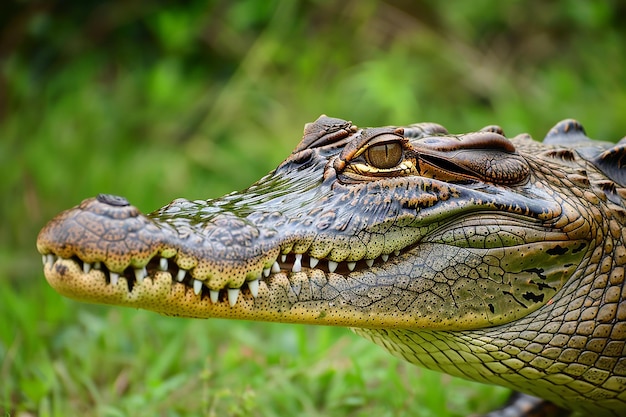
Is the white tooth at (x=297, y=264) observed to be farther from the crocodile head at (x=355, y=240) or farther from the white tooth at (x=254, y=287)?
the white tooth at (x=254, y=287)

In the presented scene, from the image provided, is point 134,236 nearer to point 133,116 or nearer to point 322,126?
point 322,126

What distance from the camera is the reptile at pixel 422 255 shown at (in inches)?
81.1

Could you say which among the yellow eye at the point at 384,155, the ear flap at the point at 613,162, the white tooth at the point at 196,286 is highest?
the ear flap at the point at 613,162

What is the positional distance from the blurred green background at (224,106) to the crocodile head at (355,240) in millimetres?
1065

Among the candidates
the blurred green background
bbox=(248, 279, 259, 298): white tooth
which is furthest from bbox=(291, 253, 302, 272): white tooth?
the blurred green background

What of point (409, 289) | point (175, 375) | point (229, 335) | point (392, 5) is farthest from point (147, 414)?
point (392, 5)

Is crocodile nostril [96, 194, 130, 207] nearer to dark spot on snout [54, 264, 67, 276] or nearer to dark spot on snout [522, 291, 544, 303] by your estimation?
dark spot on snout [54, 264, 67, 276]

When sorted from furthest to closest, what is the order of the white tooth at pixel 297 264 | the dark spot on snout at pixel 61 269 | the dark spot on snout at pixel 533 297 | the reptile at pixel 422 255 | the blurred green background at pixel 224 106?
the blurred green background at pixel 224 106, the dark spot on snout at pixel 533 297, the white tooth at pixel 297 264, the reptile at pixel 422 255, the dark spot on snout at pixel 61 269

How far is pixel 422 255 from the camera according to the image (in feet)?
7.59

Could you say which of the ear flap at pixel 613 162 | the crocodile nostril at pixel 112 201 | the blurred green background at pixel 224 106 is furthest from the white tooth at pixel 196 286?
the ear flap at pixel 613 162

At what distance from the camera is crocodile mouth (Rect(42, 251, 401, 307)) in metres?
1.97

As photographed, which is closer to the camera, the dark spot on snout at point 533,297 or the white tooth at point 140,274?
the white tooth at point 140,274

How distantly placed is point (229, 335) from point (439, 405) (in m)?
1.31

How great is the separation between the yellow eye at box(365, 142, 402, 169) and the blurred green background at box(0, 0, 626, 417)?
46.7 inches
